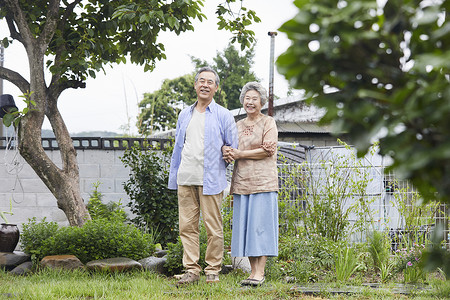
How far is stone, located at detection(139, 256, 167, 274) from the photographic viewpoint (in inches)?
189

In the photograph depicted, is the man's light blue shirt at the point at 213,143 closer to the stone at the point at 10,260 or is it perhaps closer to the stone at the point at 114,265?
the stone at the point at 114,265

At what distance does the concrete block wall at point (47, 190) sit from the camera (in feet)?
23.0

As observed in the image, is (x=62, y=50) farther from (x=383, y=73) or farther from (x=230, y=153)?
(x=383, y=73)

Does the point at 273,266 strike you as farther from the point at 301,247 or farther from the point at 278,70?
the point at 278,70

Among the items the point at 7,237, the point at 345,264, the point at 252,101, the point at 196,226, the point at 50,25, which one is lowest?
the point at 345,264

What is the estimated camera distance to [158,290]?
12.7 ft

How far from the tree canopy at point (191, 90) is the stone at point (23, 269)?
47.3 feet

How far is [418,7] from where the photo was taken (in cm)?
99

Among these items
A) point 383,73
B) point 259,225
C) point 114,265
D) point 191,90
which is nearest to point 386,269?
point 259,225

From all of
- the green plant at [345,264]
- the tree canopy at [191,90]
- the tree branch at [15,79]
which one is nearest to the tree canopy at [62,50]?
the tree branch at [15,79]

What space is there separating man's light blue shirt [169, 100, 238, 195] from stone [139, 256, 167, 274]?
0.79 meters

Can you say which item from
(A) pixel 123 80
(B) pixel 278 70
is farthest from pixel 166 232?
(B) pixel 278 70

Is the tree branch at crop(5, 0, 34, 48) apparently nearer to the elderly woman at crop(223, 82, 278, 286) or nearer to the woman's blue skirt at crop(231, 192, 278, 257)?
the elderly woman at crop(223, 82, 278, 286)

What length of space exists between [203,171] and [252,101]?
66 centimetres
